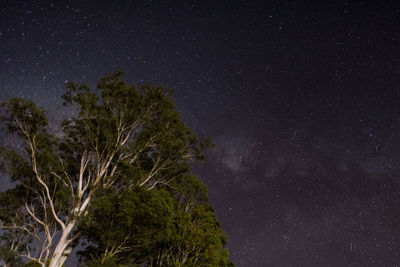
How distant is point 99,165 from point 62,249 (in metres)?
4.93

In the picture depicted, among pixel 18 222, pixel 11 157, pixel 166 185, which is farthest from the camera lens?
pixel 166 185

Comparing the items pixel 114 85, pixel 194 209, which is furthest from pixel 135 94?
pixel 194 209

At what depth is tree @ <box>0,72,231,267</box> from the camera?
14.9m

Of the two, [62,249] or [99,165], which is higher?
[99,165]

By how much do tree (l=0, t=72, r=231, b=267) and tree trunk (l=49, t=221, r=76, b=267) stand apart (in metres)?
0.05

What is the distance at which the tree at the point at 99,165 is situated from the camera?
14.9 meters

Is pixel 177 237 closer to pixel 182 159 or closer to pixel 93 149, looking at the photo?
pixel 182 159

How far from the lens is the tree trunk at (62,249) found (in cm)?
1355

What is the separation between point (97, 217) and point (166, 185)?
6033 mm

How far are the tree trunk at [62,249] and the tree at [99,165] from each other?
0.15ft

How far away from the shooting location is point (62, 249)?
13844 millimetres

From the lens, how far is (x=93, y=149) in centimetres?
1722

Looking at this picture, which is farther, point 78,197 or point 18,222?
point 18,222

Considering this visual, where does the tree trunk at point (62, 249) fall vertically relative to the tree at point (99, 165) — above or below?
below
